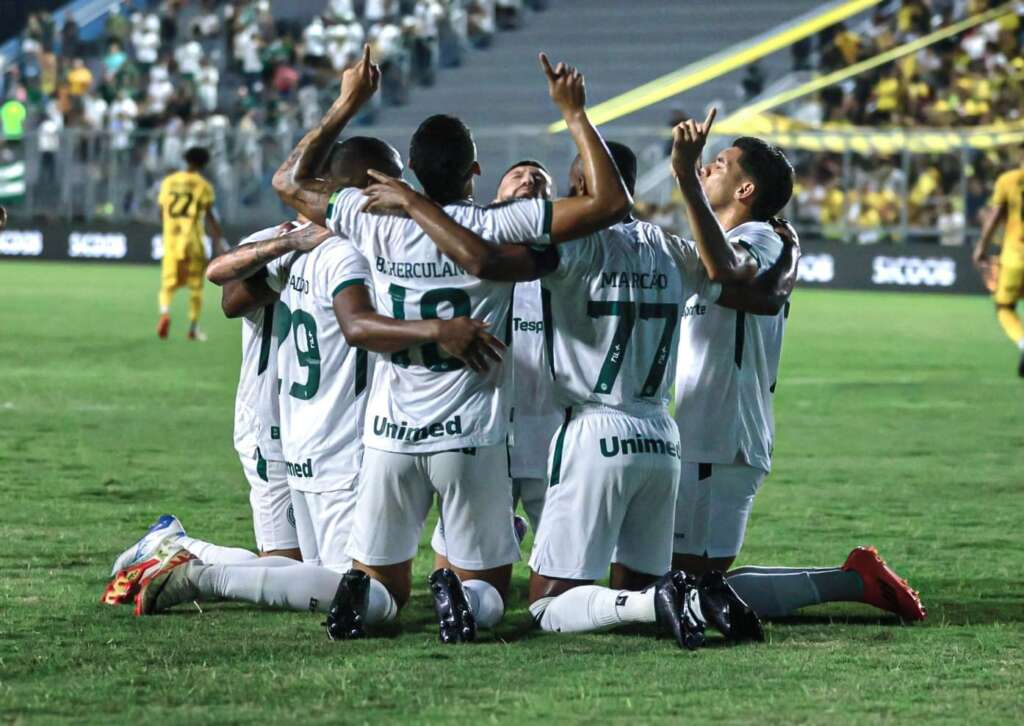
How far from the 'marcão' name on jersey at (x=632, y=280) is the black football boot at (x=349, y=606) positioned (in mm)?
1271

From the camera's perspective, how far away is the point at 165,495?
31.2 feet

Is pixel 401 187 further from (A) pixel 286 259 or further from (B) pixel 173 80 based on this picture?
(B) pixel 173 80

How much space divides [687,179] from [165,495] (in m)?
4.67

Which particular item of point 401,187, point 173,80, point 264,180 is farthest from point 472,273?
point 173,80

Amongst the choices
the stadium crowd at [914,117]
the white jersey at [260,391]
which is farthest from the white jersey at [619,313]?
the stadium crowd at [914,117]

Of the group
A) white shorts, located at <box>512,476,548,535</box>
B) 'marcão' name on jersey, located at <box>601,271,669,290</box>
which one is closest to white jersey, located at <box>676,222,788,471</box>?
'marcão' name on jersey, located at <box>601,271,669,290</box>

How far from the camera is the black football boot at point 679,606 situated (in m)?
5.60

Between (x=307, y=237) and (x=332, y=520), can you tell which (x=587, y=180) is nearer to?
(x=307, y=237)

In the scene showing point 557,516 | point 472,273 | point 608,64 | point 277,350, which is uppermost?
point 608,64

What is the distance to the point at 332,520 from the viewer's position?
20.9 feet

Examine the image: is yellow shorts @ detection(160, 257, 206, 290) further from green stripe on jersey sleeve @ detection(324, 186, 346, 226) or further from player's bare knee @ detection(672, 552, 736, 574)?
green stripe on jersey sleeve @ detection(324, 186, 346, 226)

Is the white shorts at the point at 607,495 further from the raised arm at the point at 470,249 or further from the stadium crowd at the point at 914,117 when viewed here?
the stadium crowd at the point at 914,117

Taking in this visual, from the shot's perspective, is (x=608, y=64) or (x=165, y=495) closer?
(x=165, y=495)

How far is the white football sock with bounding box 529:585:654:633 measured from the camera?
575cm
